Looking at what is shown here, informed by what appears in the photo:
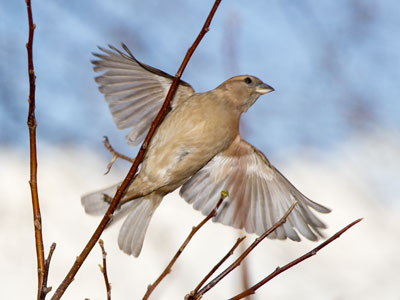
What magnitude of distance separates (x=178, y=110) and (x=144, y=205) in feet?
1.95

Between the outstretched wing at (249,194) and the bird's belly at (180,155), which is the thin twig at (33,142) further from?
the outstretched wing at (249,194)

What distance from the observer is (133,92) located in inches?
150

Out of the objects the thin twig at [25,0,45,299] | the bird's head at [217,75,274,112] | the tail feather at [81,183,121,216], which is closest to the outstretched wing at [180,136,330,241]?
the bird's head at [217,75,274,112]

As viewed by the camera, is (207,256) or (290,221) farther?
→ (207,256)

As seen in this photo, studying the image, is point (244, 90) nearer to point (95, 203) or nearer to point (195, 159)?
point (195, 159)

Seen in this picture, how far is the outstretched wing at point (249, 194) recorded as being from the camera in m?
3.84

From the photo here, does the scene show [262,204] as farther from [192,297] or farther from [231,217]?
[192,297]

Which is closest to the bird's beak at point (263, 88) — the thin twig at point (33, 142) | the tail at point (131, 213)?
the tail at point (131, 213)

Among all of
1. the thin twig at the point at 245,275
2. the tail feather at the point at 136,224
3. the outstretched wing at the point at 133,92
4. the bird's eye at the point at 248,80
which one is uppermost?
the bird's eye at the point at 248,80

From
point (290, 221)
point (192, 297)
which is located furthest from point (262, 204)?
point (192, 297)

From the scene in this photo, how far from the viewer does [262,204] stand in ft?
13.1

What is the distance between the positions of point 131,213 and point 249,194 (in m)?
0.86

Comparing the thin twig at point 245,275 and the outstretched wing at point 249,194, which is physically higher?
the outstretched wing at point 249,194

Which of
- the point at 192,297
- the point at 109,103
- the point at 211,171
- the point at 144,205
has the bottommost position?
the point at 192,297
